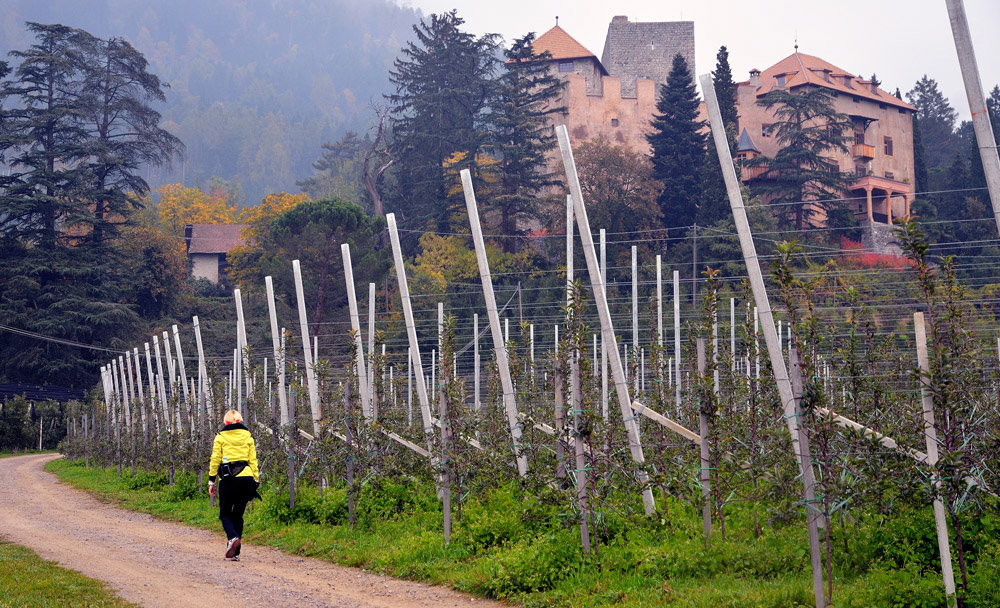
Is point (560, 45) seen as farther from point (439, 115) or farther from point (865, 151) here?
point (865, 151)

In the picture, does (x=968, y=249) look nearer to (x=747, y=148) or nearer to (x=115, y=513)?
(x=747, y=148)

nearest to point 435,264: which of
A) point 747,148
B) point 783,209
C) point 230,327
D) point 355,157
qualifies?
point 230,327

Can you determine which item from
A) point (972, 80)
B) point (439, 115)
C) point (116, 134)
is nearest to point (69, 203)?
point (116, 134)

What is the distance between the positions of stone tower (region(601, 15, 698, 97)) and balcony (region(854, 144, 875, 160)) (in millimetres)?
20289

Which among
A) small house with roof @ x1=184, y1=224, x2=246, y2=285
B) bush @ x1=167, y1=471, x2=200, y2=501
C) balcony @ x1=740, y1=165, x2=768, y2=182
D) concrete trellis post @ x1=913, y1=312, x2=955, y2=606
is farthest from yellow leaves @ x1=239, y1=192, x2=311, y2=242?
concrete trellis post @ x1=913, y1=312, x2=955, y2=606

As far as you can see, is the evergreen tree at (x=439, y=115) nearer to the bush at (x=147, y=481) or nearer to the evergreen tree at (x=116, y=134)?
the evergreen tree at (x=116, y=134)

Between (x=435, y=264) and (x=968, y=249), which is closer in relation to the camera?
(x=968, y=249)

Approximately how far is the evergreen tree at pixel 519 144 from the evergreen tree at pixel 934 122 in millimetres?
38920

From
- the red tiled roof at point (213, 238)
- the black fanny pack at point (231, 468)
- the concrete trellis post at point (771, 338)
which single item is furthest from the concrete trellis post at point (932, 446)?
the red tiled roof at point (213, 238)

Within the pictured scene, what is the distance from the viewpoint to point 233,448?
459 inches

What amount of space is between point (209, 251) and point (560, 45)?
3286 centimetres

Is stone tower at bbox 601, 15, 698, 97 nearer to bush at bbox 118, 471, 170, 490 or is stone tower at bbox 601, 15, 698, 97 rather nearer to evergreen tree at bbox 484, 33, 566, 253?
evergreen tree at bbox 484, 33, 566, 253

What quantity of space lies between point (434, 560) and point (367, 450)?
11.6ft

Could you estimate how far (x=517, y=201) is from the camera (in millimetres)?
58750
